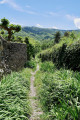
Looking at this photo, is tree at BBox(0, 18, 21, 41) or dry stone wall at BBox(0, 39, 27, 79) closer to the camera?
dry stone wall at BBox(0, 39, 27, 79)

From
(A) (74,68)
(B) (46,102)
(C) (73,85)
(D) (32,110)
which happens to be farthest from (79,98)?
(A) (74,68)

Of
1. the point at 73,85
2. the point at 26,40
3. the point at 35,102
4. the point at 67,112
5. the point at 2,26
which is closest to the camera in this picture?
the point at 67,112

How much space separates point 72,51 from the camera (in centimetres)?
591

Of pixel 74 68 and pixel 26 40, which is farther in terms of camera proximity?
pixel 26 40

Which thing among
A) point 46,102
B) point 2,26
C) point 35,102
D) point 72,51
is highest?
point 2,26

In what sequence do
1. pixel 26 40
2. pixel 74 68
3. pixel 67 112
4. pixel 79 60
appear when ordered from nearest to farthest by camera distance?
pixel 67 112, pixel 79 60, pixel 74 68, pixel 26 40

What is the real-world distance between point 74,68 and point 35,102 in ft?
8.89

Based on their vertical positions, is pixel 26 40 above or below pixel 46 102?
above

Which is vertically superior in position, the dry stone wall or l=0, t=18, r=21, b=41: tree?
l=0, t=18, r=21, b=41: tree

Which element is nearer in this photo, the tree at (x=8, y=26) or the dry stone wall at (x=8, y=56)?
the dry stone wall at (x=8, y=56)

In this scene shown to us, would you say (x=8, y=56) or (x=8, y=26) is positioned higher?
(x=8, y=26)

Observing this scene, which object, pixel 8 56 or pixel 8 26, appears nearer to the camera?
pixel 8 56

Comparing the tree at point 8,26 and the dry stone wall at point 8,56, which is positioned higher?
the tree at point 8,26

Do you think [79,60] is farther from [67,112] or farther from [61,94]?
[67,112]
